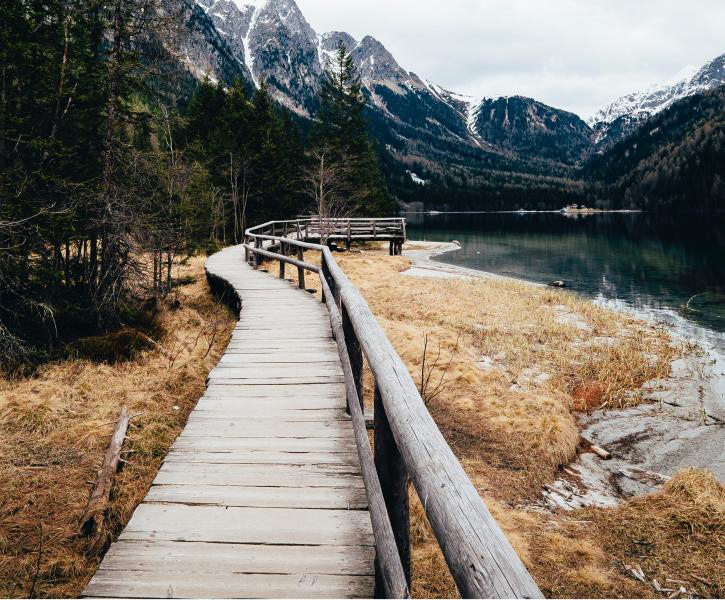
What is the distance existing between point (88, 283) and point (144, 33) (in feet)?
22.2

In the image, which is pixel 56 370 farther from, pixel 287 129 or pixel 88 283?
pixel 287 129

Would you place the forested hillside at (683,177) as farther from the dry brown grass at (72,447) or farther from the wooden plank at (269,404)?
the wooden plank at (269,404)

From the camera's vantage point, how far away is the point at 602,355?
11406 mm

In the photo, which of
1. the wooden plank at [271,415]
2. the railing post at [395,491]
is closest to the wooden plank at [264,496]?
the railing post at [395,491]

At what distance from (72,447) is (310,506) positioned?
3.82m

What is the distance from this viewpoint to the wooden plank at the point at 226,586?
238 centimetres

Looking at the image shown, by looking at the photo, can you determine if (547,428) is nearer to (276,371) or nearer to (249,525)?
(276,371)

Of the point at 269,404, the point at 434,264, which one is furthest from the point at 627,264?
the point at 269,404

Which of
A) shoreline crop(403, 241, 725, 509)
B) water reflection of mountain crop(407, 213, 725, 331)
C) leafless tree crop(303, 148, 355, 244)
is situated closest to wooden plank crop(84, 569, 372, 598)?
shoreline crop(403, 241, 725, 509)

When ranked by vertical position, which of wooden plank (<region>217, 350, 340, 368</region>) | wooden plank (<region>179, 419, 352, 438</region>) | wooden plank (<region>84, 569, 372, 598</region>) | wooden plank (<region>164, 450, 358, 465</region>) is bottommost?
wooden plank (<region>84, 569, 372, 598</region>)

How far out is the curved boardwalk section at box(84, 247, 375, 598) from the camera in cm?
248

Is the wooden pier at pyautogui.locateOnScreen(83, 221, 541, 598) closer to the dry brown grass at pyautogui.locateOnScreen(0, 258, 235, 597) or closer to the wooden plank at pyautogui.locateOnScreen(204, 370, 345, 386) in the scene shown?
the wooden plank at pyautogui.locateOnScreen(204, 370, 345, 386)

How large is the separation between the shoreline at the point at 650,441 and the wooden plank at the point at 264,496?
364cm

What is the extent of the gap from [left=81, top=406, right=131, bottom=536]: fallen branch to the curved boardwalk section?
0.97 metres
